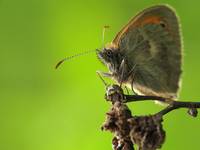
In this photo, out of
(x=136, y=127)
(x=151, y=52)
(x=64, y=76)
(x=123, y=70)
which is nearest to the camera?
(x=136, y=127)

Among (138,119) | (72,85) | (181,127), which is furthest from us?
(72,85)

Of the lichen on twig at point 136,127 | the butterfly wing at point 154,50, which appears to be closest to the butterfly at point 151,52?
the butterfly wing at point 154,50

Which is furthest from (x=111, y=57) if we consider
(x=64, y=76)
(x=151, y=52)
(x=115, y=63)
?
(x=64, y=76)

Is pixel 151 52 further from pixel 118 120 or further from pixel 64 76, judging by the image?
pixel 64 76

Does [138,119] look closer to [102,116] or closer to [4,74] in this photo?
[102,116]

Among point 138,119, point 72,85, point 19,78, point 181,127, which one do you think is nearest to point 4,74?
point 19,78

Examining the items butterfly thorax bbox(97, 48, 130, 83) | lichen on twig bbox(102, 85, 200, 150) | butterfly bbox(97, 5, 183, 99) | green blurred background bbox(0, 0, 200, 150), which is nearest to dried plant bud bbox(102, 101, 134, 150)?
lichen on twig bbox(102, 85, 200, 150)
